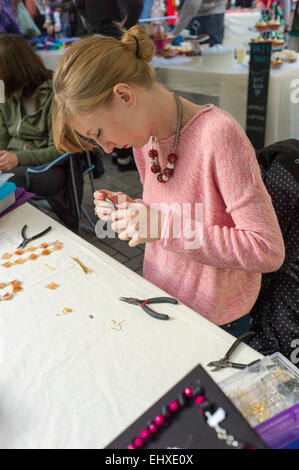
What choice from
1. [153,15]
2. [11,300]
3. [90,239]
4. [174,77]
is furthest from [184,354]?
[153,15]

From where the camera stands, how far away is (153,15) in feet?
15.0

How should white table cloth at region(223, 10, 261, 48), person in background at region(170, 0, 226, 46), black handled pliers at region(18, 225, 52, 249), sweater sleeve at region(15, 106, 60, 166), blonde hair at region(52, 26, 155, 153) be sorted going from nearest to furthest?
1. blonde hair at region(52, 26, 155, 153)
2. black handled pliers at region(18, 225, 52, 249)
3. sweater sleeve at region(15, 106, 60, 166)
4. person in background at region(170, 0, 226, 46)
5. white table cloth at region(223, 10, 261, 48)

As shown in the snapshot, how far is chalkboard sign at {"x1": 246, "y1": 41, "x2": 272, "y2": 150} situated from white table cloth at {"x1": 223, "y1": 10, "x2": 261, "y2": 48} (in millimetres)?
3686

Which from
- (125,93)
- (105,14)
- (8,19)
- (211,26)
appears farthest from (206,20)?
(125,93)

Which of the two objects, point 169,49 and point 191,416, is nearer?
point 191,416

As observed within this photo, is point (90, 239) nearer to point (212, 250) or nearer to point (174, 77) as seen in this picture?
point (174, 77)

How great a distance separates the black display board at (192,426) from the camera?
0.48 metres

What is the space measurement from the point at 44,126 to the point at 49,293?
1366 millimetres

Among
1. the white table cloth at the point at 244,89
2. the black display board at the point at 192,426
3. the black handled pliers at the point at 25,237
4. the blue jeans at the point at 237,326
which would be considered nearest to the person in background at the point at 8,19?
the white table cloth at the point at 244,89

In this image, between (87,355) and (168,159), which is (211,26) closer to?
(168,159)

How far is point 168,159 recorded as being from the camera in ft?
3.16

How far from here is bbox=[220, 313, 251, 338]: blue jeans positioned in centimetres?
110

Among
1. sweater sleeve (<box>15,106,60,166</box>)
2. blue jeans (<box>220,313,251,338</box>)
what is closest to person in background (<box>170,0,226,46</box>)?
sweater sleeve (<box>15,106,60,166</box>)

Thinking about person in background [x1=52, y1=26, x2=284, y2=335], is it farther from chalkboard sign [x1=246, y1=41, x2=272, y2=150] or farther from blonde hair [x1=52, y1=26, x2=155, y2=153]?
chalkboard sign [x1=246, y1=41, x2=272, y2=150]
